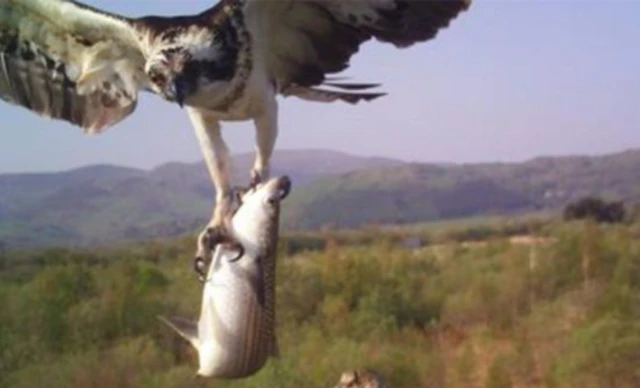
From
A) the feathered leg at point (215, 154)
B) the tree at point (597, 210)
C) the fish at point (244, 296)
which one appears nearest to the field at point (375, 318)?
the tree at point (597, 210)

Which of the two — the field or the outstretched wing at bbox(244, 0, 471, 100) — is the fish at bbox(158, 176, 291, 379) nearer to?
the outstretched wing at bbox(244, 0, 471, 100)

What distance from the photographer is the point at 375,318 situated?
632 inches

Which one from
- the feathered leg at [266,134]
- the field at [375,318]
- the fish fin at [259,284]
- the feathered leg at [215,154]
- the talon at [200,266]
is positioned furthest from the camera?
the field at [375,318]

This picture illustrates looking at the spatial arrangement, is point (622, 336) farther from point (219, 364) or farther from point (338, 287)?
point (219, 364)

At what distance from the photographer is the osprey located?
3.66 meters

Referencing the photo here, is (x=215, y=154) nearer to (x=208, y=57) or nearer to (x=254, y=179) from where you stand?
(x=254, y=179)

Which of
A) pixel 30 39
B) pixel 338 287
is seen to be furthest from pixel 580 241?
pixel 30 39

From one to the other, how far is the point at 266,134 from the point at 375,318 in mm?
12358

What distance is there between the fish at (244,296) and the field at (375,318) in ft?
25.3

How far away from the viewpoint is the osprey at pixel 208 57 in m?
3.66

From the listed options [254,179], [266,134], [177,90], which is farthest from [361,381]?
[177,90]

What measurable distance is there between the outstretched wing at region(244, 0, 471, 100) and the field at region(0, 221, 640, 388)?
22.8ft

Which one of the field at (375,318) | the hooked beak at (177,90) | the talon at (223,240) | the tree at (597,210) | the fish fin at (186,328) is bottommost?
the field at (375,318)

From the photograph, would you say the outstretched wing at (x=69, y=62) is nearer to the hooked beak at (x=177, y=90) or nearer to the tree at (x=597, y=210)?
the hooked beak at (x=177, y=90)
